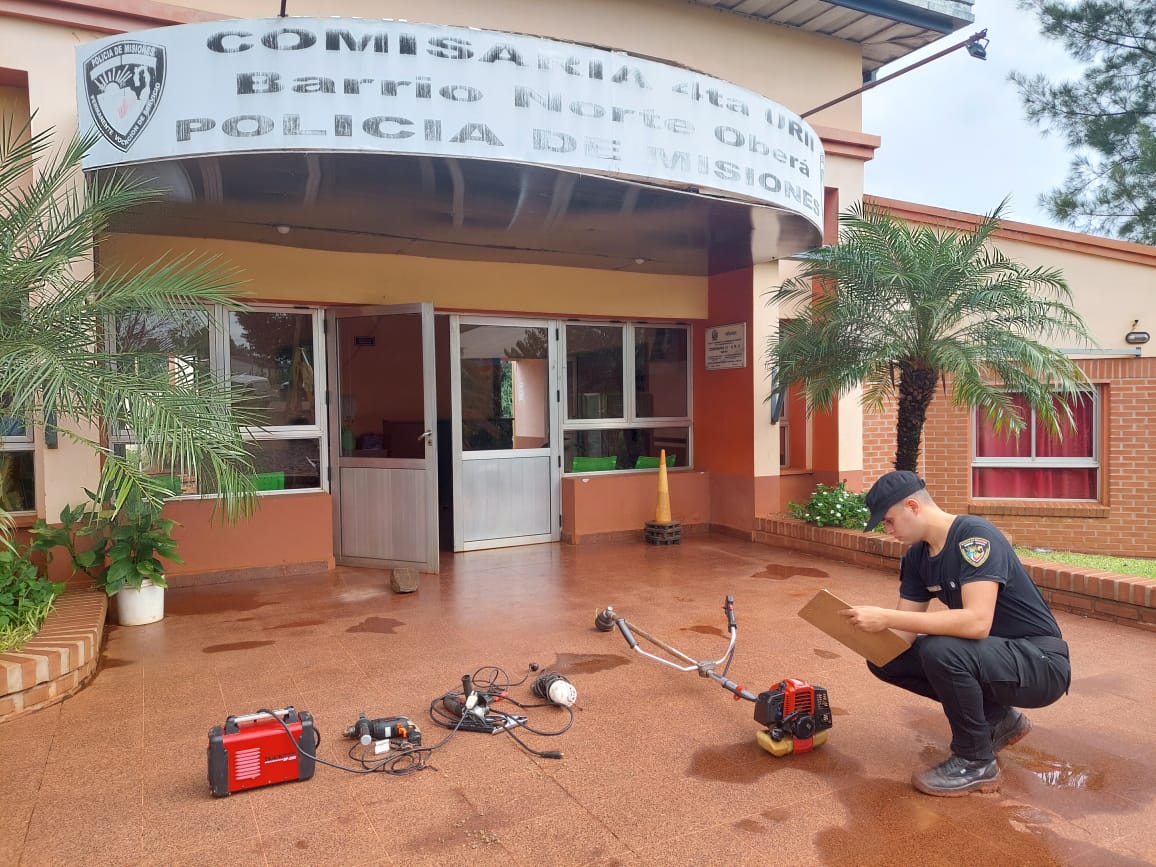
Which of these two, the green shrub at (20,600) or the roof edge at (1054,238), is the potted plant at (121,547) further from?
the roof edge at (1054,238)

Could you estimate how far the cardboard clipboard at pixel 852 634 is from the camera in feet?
11.0

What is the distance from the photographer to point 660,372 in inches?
387

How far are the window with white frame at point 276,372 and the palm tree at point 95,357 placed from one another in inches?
86.5

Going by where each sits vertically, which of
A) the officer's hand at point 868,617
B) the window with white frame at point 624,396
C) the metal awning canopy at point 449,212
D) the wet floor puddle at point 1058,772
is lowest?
the wet floor puddle at point 1058,772

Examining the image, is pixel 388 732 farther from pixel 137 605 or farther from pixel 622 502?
pixel 622 502

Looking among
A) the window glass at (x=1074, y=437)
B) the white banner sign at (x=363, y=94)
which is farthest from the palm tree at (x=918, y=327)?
the window glass at (x=1074, y=437)

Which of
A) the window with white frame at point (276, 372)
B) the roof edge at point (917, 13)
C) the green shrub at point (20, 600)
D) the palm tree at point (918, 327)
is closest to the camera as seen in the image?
the green shrub at point (20, 600)

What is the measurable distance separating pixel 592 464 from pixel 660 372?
1.43 meters

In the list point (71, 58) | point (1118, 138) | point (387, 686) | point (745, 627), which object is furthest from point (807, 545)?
point (1118, 138)

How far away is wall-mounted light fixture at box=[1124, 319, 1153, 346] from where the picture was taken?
35.4 feet

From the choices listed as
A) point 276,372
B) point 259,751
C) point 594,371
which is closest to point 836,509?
point 594,371

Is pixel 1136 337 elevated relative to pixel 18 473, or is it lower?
elevated

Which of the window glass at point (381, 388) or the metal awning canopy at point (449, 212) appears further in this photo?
the window glass at point (381, 388)

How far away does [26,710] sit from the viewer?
4215 millimetres
